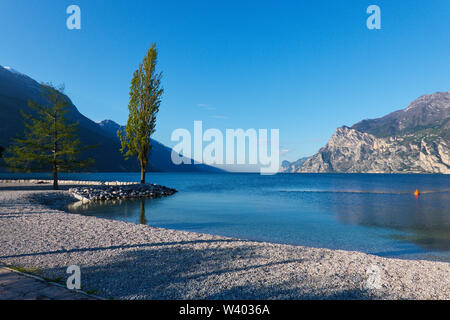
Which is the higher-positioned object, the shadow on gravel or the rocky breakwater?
the shadow on gravel

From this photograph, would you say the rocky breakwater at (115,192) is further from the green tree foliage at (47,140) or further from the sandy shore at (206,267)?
the sandy shore at (206,267)

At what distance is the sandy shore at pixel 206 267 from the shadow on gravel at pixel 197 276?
0.07 ft

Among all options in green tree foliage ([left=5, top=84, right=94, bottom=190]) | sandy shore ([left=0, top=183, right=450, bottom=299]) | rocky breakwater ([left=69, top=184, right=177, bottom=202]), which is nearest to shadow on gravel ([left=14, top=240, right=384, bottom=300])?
sandy shore ([left=0, top=183, right=450, bottom=299])

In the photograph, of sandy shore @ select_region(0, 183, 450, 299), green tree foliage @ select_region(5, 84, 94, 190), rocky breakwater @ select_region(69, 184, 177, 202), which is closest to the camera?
sandy shore @ select_region(0, 183, 450, 299)

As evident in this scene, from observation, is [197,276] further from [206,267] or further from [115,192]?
[115,192]

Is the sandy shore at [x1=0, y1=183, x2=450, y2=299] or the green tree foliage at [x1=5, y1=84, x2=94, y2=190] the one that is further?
the green tree foliage at [x1=5, y1=84, x2=94, y2=190]

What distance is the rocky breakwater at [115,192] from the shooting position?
27.1 meters

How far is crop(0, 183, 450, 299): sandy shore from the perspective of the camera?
555cm

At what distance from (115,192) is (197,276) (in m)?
26.2

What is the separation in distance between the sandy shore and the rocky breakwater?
17243 mm

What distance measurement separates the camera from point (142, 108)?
35.7 m

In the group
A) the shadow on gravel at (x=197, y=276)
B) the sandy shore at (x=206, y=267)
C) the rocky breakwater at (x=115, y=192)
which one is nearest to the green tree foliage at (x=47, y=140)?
the rocky breakwater at (x=115, y=192)

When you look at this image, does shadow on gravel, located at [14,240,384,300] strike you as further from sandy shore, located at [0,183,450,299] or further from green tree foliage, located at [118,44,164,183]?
green tree foliage, located at [118,44,164,183]
